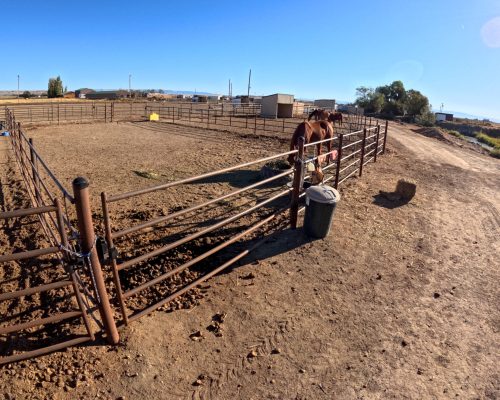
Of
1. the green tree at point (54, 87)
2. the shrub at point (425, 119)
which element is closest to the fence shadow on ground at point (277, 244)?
the shrub at point (425, 119)

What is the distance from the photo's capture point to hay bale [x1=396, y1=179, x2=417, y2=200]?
7113mm

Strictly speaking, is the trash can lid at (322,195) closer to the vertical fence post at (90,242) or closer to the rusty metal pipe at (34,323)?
the vertical fence post at (90,242)

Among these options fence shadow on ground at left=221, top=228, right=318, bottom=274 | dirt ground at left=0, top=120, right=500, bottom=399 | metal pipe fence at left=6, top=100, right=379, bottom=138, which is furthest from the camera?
metal pipe fence at left=6, top=100, right=379, bottom=138

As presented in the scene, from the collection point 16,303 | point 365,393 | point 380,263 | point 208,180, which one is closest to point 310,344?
point 365,393

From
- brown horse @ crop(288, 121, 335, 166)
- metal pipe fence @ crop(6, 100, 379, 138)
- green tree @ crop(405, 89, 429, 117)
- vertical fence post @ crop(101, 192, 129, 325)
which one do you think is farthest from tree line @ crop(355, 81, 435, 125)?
vertical fence post @ crop(101, 192, 129, 325)

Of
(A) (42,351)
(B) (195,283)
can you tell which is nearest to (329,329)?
(B) (195,283)

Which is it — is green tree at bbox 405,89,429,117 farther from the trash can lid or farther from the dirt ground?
the trash can lid

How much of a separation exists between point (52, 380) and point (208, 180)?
5.97m

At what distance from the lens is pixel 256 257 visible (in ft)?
14.8

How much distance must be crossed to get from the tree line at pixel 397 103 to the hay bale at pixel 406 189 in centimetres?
4671

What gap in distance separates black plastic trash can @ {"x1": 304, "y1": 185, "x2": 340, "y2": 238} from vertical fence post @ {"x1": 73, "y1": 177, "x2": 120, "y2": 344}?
2.95 m

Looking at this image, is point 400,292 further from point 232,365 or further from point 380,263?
point 232,365

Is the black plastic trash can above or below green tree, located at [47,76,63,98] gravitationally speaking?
below

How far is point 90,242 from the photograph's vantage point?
2.57 metres
